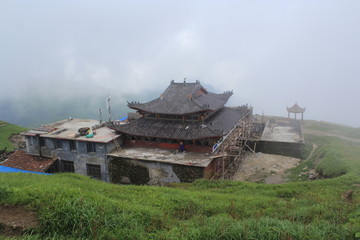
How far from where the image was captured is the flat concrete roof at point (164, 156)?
21.1m

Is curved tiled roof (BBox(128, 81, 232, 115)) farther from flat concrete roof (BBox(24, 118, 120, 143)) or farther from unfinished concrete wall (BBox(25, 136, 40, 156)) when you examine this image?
unfinished concrete wall (BBox(25, 136, 40, 156))

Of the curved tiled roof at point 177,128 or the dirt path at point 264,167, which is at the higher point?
the curved tiled roof at point 177,128

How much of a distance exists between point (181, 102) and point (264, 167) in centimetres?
1105

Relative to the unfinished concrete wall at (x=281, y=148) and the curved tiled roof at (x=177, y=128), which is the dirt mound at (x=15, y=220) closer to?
the curved tiled roof at (x=177, y=128)

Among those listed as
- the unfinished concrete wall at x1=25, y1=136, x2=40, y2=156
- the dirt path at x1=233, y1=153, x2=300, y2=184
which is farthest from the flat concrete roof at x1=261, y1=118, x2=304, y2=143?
the unfinished concrete wall at x1=25, y1=136, x2=40, y2=156

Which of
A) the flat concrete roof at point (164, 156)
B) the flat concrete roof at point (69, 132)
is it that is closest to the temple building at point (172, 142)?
the flat concrete roof at point (164, 156)

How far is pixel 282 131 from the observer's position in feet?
120

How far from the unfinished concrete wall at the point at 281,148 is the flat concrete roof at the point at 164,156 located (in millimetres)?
12043

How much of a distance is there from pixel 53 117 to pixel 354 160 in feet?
300

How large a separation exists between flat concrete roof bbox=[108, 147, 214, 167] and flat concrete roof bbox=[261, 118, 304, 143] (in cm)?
1330

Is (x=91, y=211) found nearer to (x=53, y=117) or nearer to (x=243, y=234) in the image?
(x=243, y=234)

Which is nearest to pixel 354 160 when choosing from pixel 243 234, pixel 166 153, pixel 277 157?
pixel 277 157

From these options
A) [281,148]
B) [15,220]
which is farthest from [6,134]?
[281,148]

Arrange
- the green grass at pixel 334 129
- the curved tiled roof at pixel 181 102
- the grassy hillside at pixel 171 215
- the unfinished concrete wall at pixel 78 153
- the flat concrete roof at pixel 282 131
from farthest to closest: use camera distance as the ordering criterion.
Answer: the green grass at pixel 334 129, the flat concrete roof at pixel 282 131, the curved tiled roof at pixel 181 102, the unfinished concrete wall at pixel 78 153, the grassy hillside at pixel 171 215
